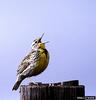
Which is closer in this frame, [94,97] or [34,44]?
[94,97]

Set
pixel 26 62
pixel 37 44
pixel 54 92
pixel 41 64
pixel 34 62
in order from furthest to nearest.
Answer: pixel 37 44
pixel 26 62
pixel 34 62
pixel 41 64
pixel 54 92

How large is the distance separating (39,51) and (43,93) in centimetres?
465

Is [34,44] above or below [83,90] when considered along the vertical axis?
above

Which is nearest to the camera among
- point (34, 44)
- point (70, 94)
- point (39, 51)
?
point (70, 94)

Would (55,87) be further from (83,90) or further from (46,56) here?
(46,56)

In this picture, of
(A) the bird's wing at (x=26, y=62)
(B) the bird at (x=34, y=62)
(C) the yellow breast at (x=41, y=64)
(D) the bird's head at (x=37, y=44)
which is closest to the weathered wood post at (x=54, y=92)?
(B) the bird at (x=34, y=62)

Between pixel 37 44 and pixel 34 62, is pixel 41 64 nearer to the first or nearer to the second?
pixel 34 62

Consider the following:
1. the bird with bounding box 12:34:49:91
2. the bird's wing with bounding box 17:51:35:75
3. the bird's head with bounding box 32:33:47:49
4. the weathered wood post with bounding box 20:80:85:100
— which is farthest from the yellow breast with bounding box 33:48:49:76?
the weathered wood post with bounding box 20:80:85:100

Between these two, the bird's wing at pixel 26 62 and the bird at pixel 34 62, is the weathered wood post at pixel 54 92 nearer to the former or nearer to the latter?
the bird at pixel 34 62

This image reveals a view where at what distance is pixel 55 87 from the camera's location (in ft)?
19.8

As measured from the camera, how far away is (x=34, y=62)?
9.89m

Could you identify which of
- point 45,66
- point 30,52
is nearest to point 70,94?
point 45,66

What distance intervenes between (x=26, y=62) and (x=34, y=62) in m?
0.92

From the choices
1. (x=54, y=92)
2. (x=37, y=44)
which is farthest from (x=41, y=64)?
(x=54, y=92)
